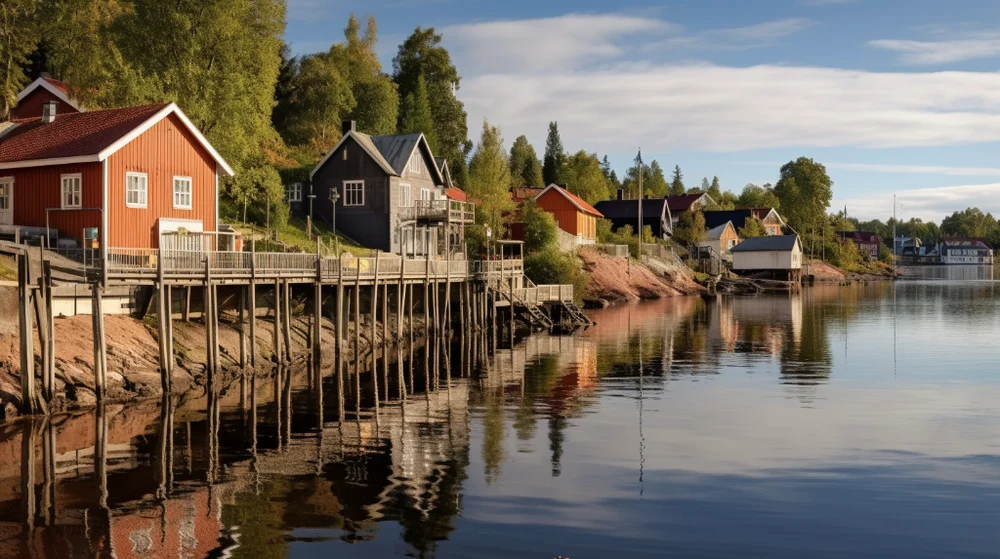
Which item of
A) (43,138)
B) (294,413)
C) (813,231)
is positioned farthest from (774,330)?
(813,231)

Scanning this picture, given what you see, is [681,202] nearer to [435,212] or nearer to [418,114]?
[418,114]

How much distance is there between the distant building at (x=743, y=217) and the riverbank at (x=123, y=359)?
326 feet

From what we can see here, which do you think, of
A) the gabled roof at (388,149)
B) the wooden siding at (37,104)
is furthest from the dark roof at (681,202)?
the wooden siding at (37,104)

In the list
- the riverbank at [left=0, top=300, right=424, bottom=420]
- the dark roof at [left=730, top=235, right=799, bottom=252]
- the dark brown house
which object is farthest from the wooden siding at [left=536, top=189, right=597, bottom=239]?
the riverbank at [left=0, top=300, right=424, bottom=420]

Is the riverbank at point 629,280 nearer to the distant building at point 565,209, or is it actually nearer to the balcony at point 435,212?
the distant building at point 565,209

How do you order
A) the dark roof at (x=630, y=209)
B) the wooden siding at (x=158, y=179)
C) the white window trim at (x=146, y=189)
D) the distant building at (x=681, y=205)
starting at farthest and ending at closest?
the distant building at (x=681, y=205) → the dark roof at (x=630, y=209) → the white window trim at (x=146, y=189) → the wooden siding at (x=158, y=179)

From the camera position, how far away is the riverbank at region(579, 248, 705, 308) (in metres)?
83.8

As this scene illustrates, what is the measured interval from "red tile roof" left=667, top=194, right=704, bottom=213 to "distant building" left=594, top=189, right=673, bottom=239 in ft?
31.6

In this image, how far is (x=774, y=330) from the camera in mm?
59344

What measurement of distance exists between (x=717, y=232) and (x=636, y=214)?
15.0 meters

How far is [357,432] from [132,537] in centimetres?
1001

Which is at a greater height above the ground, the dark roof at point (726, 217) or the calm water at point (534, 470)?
the dark roof at point (726, 217)

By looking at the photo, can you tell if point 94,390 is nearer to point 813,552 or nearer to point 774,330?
point 813,552

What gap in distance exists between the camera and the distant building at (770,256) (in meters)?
116
